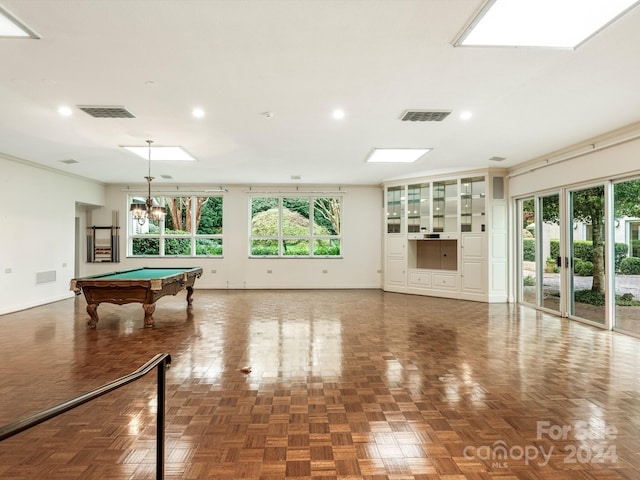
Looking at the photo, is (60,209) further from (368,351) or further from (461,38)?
(461,38)

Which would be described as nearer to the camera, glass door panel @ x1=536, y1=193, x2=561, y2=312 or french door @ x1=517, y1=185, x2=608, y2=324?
french door @ x1=517, y1=185, x2=608, y2=324

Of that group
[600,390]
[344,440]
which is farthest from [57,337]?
[600,390]

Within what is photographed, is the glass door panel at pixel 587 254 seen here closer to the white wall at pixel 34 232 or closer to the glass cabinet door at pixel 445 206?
the glass cabinet door at pixel 445 206

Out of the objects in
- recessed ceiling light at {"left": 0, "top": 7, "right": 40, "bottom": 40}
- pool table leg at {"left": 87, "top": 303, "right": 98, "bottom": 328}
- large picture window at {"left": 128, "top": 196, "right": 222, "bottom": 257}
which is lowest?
pool table leg at {"left": 87, "top": 303, "right": 98, "bottom": 328}

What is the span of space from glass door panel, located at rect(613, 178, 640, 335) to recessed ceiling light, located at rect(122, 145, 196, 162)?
693cm

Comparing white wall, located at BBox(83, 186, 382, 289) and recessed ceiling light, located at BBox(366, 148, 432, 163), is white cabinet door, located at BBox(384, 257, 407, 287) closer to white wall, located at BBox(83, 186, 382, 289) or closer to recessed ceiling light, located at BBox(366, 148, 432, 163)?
white wall, located at BBox(83, 186, 382, 289)

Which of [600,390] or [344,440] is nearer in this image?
[344,440]

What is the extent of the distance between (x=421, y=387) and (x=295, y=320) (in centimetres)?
313

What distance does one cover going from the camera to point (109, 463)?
2.12 m

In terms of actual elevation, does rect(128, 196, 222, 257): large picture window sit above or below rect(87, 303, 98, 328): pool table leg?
above

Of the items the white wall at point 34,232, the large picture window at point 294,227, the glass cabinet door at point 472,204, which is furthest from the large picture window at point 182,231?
the glass cabinet door at point 472,204

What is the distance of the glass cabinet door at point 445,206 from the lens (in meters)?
8.55

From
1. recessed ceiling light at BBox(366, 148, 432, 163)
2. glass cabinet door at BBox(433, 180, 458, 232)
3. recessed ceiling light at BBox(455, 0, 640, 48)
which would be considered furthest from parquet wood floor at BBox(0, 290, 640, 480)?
glass cabinet door at BBox(433, 180, 458, 232)

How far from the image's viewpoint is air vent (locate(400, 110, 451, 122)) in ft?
15.0
